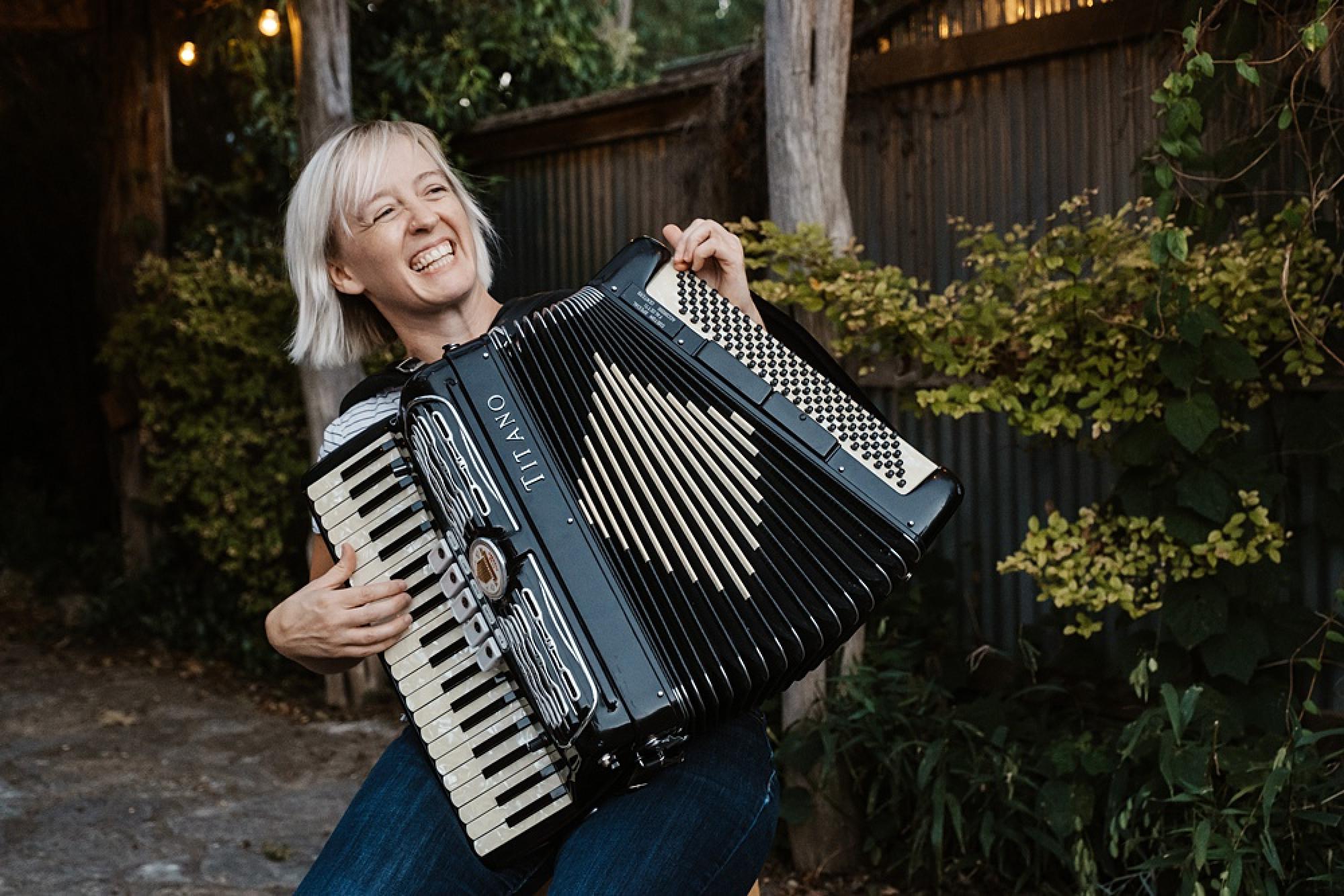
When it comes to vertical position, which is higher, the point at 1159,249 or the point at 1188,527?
the point at 1159,249

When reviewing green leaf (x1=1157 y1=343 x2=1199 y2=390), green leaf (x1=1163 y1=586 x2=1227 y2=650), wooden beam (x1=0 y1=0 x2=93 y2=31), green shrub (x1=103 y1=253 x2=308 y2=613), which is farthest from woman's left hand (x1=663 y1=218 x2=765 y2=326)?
wooden beam (x1=0 y1=0 x2=93 y2=31)

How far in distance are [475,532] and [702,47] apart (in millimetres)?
16554

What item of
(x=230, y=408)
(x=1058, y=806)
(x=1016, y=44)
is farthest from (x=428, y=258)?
(x=230, y=408)

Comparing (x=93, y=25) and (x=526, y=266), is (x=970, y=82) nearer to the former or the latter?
(x=526, y=266)

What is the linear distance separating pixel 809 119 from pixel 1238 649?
1499 mm

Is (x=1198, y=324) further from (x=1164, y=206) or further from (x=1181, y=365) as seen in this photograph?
(x=1164, y=206)

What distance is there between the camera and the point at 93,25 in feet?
20.5

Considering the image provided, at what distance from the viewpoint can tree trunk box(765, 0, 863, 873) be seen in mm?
3168

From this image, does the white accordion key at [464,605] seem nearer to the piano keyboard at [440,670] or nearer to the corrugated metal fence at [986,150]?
the piano keyboard at [440,670]

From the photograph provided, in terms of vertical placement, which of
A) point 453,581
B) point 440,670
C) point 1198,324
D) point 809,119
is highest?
point 809,119

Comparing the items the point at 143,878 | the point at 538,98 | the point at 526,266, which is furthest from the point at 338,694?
the point at 538,98

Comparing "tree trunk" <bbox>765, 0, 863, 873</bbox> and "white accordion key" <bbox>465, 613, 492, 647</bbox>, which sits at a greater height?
"tree trunk" <bbox>765, 0, 863, 873</bbox>

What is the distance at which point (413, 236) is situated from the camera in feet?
6.65

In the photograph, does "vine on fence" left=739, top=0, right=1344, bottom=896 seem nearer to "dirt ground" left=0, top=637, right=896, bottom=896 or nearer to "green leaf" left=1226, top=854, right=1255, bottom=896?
"green leaf" left=1226, top=854, right=1255, bottom=896
